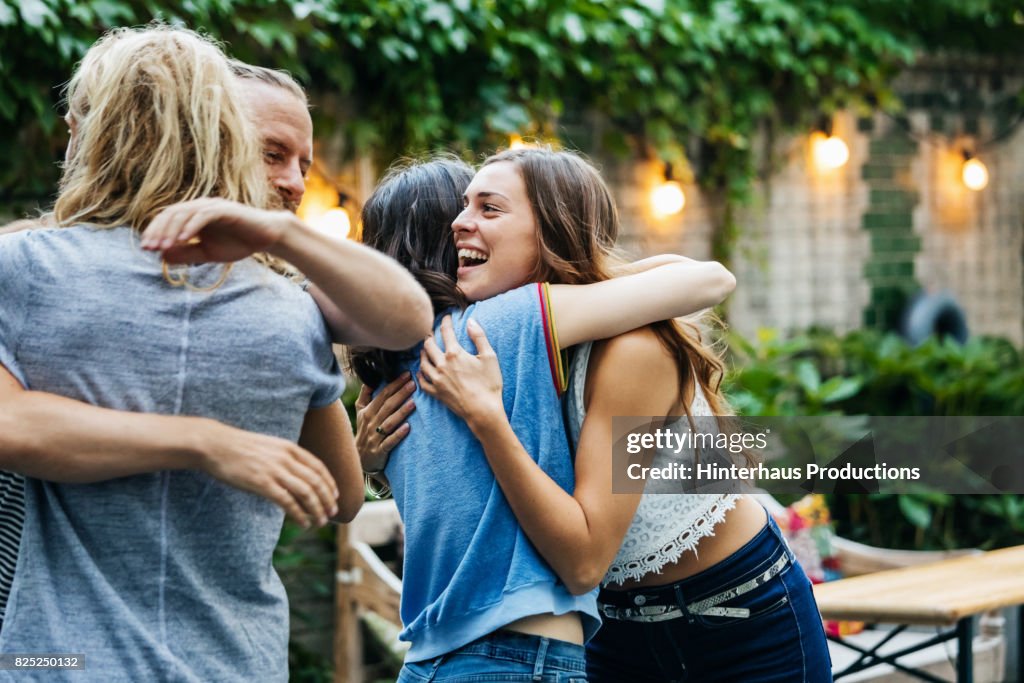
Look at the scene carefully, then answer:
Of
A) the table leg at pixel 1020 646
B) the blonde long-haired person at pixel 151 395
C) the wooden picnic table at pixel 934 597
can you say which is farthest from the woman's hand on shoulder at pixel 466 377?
the table leg at pixel 1020 646

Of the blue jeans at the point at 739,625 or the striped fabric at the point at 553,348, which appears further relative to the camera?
the blue jeans at the point at 739,625

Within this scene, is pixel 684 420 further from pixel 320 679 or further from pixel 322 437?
pixel 320 679

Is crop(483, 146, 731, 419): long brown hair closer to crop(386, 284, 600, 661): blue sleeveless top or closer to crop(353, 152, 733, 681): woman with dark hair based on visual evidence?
crop(353, 152, 733, 681): woman with dark hair

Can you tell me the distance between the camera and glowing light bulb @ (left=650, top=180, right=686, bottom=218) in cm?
618

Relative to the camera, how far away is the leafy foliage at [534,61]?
13.6 ft

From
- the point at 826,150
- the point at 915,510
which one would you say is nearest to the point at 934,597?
the point at 915,510

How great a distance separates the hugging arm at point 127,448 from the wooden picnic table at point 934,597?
6.32 ft

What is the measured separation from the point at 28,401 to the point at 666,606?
106 centimetres

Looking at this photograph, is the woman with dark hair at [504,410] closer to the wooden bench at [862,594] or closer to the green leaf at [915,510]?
the wooden bench at [862,594]

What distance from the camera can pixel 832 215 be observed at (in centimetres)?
698

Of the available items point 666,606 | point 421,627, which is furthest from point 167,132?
point 666,606

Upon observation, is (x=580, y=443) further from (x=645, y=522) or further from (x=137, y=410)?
(x=137, y=410)

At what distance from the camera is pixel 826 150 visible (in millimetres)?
6934

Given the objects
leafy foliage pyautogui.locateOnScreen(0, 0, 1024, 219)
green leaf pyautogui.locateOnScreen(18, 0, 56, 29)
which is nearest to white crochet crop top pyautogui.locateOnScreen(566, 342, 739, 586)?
leafy foliage pyautogui.locateOnScreen(0, 0, 1024, 219)
